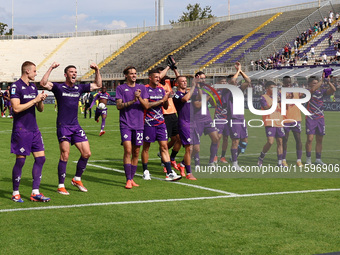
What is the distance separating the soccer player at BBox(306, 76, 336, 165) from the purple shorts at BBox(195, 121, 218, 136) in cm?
221

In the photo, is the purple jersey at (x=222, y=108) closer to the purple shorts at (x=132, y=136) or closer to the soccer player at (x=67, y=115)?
the purple shorts at (x=132, y=136)

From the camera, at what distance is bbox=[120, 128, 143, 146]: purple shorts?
9500mm

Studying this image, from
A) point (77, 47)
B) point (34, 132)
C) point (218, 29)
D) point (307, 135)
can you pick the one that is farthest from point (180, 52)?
point (34, 132)

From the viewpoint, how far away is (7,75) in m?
77.5

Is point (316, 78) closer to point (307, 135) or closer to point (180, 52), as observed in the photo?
point (307, 135)

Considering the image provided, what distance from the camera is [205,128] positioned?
1120 centimetres

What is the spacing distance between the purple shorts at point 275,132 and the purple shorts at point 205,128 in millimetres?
1193

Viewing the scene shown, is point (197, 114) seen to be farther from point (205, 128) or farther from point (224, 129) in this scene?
point (224, 129)

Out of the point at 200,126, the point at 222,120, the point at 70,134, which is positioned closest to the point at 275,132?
the point at 222,120

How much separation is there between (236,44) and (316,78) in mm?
48220

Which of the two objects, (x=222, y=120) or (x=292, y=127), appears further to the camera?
(x=292, y=127)

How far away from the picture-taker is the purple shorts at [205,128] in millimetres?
11020

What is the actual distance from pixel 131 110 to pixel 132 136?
465 mm

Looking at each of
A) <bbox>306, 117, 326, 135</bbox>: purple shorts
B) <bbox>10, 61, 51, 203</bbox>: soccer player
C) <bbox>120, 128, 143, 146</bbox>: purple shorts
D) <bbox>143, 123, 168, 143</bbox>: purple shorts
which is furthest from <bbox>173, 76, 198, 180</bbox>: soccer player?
<bbox>10, 61, 51, 203</bbox>: soccer player
